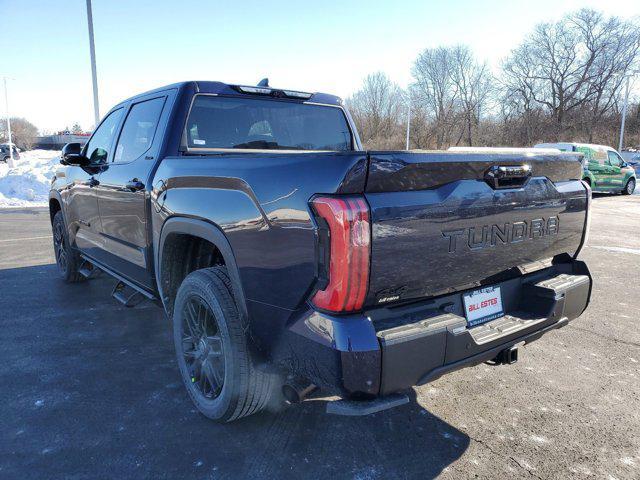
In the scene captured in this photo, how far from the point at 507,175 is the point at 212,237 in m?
1.52

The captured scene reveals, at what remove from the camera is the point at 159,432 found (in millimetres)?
2637

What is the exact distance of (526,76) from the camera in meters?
50.7

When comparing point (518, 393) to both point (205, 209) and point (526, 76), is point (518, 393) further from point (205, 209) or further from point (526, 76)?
point (526, 76)

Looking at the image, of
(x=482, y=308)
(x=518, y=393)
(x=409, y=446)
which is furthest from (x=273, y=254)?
(x=518, y=393)

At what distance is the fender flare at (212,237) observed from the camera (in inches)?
92.0

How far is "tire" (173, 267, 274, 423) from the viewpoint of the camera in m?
2.39

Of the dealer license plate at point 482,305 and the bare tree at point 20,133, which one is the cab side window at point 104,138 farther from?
the bare tree at point 20,133

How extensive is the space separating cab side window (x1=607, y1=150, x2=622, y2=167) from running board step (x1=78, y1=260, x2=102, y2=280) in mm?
18332

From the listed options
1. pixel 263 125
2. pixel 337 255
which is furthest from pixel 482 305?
pixel 263 125

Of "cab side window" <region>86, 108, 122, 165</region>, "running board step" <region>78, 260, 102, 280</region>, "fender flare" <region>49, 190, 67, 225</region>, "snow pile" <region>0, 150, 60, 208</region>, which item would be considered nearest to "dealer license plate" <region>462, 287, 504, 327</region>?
"cab side window" <region>86, 108, 122, 165</region>

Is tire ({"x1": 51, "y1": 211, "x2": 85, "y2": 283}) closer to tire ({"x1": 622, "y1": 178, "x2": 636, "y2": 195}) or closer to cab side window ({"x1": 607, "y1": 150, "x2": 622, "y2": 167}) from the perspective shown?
cab side window ({"x1": 607, "y1": 150, "x2": 622, "y2": 167})

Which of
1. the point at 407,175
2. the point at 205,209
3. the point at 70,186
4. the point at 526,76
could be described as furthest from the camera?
the point at 526,76

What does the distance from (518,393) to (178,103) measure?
3.02 m

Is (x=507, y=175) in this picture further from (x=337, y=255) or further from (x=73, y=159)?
(x=73, y=159)
